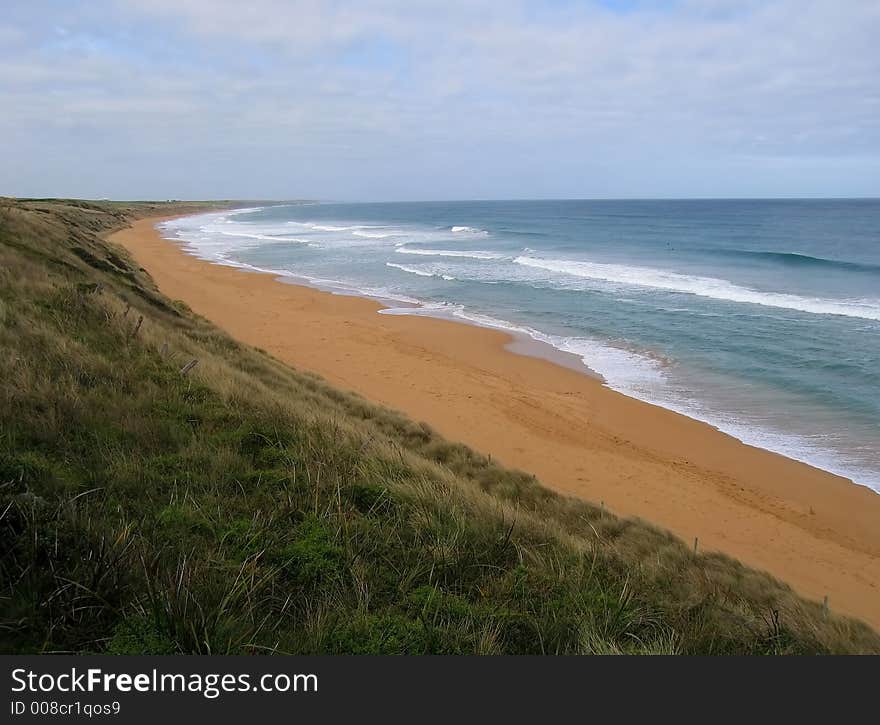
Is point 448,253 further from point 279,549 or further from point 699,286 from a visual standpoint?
point 279,549

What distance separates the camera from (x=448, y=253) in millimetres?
46500

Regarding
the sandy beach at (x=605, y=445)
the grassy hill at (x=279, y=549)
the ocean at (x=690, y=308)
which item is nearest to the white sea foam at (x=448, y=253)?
the ocean at (x=690, y=308)

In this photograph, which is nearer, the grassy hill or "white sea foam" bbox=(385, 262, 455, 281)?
the grassy hill

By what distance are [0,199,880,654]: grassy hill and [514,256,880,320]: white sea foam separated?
21.9 metres

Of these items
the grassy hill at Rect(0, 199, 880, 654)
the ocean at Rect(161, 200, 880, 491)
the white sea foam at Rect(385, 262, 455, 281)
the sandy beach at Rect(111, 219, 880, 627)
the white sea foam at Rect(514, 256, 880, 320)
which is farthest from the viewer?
the white sea foam at Rect(385, 262, 455, 281)

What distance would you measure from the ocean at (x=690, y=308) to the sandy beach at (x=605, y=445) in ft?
3.54

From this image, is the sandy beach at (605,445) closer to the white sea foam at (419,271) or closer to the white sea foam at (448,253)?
the white sea foam at (419,271)

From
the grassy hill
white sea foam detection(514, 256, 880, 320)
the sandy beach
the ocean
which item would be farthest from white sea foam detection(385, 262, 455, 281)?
the grassy hill

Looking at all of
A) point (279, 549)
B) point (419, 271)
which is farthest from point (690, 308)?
point (279, 549)

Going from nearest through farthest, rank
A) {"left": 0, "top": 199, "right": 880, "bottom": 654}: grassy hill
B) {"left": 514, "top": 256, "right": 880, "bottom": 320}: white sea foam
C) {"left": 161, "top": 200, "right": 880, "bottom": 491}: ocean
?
{"left": 0, "top": 199, "right": 880, "bottom": 654}: grassy hill
{"left": 161, "top": 200, "right": 880, "bottom": 491}: ocean
{"left": 514, "top": 256, "right": 880, "bottom": 320}: white sea foam

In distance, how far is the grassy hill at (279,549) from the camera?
301cm

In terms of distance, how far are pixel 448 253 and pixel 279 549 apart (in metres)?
43.9

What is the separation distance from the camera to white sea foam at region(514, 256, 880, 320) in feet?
78.8

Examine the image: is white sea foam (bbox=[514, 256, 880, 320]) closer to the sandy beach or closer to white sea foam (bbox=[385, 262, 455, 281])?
white sea foam (bbox=[385, 262, 455, 281])
